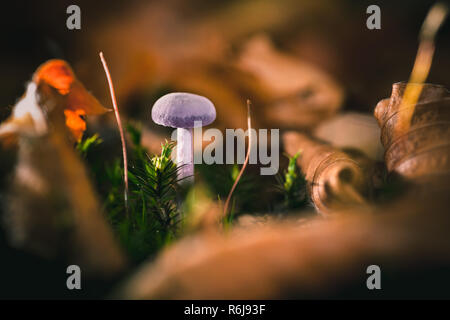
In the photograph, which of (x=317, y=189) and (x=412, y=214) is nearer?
(x=412, y=214)

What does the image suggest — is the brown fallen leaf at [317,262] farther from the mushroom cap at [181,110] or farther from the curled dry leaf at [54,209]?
the mushroom cap at [181,110]

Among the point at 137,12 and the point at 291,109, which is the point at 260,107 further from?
the point at 137,12

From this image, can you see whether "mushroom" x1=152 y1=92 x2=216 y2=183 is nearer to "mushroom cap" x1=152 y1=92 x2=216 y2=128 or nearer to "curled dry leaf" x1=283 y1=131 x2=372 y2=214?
"mushroom cap" x1=152 y1=92 x2=216 y2=128

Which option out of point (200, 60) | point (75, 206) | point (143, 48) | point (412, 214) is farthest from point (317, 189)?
point (143, 48)

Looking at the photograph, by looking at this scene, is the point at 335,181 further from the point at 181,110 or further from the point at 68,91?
the point at 68,91

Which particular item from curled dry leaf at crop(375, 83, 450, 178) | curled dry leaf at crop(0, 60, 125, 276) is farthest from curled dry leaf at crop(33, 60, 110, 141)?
curled dry leaf at crop(375, 83, 450, 178)
